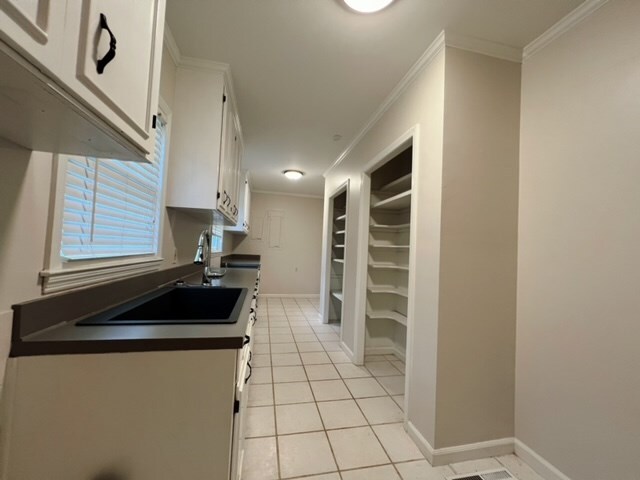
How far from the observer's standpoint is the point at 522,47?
1.71m

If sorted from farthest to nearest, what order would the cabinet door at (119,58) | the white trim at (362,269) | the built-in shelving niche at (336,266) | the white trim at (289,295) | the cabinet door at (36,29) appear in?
the white trim at (289,295) → the built-in shelving niche at (336,266) → the white trim at (362,269) → the cabinet door at (119,58) → the cabinet door at (36,29)

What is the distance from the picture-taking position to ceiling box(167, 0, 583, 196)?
1469 mm

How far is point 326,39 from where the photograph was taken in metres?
1.70

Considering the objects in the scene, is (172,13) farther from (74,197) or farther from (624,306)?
(624,306)

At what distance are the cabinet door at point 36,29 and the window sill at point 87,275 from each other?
0.70 m

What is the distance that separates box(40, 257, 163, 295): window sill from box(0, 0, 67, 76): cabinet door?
0.70 meters

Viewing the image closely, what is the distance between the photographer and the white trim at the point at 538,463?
1.42 meters

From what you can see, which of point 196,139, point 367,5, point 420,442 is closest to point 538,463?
point 420,442

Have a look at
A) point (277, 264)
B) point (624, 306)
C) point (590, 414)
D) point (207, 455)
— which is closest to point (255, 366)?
point (207, 455)

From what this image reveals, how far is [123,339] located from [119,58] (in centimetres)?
81

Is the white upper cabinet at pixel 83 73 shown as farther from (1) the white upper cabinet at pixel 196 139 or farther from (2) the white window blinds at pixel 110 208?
(1) the white upper cabinet at pixel 196 139

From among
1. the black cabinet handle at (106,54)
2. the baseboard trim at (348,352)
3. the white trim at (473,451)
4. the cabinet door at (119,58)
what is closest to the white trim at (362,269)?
the baseboard trim at (348,352)

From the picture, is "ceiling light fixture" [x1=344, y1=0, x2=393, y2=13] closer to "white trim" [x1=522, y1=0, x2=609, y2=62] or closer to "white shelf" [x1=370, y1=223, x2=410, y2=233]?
"white trim" [x1=522, y1=0, x2=609, y2=62]

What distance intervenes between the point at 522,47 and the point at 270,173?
3975 mm
